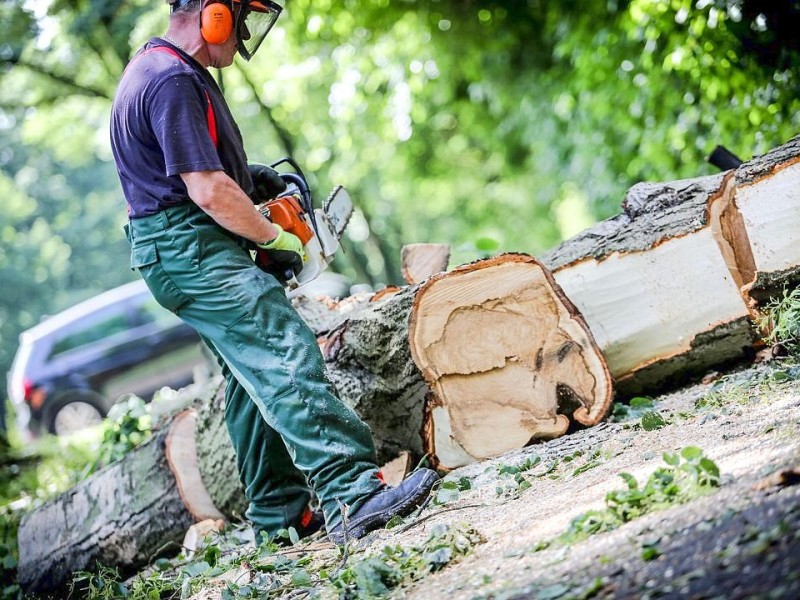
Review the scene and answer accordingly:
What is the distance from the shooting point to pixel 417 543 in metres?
2.70

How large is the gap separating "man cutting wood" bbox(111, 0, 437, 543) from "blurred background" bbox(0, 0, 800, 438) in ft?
6.87

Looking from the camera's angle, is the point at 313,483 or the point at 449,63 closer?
the point at 313,483

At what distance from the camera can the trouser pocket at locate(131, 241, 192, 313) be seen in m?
3.18

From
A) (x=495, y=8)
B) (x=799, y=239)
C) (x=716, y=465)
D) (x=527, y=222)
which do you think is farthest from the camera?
(x=527, y=222)

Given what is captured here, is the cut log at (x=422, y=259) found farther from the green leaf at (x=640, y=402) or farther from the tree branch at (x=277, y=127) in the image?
the tree branch at (x=277, y=127)

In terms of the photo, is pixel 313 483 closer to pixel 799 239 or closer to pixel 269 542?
pixel 269 542

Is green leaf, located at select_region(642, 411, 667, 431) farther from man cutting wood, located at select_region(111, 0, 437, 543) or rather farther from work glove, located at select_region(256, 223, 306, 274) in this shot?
work glove, located at select_region(256, 223, 306, 274)

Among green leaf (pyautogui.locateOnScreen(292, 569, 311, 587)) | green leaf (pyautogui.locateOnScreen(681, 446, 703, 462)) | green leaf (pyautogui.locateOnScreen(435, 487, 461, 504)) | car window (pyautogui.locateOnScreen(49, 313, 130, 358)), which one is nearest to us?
green leaf (pyautogui.locateOnScreen(681, 446, 703, 462))

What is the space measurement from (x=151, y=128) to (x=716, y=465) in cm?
221

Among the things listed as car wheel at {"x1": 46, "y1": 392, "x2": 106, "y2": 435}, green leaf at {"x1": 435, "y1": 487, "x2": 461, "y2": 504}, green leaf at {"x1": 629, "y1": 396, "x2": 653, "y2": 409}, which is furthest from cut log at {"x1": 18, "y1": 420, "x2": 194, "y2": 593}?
car wheel at {"x1": 46, "y1": 392, "x2": 106, "y2": 435}

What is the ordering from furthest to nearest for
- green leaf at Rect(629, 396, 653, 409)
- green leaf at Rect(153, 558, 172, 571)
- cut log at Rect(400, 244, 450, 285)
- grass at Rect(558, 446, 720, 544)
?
cut log at Rect(400, 244, 450, 285) < green leaf at Rect(153, 558, 172, 571) < green leaf at Rect(629, 396, 653, 409) < grass at Rect(558, 446, 720, 544)

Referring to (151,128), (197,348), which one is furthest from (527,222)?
(151,128)

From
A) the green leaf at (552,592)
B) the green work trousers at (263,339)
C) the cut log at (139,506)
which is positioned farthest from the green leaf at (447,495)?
the cut log at (139,506)

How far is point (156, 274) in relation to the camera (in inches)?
126
